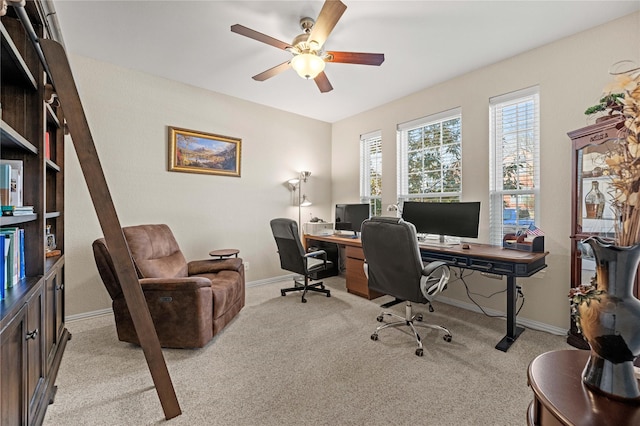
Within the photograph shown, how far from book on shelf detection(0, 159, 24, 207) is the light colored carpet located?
1.22 m

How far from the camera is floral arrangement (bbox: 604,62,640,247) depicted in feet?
2.50

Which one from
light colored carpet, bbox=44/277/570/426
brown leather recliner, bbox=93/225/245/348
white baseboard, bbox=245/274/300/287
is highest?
brown leather recliner, bbox=93/225/245/348

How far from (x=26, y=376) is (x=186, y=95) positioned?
3.21 meters

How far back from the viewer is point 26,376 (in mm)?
1310

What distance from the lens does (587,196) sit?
2.28 m

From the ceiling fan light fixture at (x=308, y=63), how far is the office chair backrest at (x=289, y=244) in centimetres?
156

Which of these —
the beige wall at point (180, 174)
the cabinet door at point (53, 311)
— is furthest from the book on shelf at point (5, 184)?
the beige wall at point (180, 174)

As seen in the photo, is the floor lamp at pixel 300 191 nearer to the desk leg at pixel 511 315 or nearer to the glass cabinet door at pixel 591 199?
the desk leg at pixel 511 315

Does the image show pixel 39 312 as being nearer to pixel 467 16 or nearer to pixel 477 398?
pixel 477 398

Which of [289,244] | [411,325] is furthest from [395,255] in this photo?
[289,244]

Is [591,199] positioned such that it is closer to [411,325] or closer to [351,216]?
[411,325]

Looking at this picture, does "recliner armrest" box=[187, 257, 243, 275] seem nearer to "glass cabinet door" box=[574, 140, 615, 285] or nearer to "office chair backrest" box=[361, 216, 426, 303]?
"office chair backrest" box=[361, 216, 426, 303]

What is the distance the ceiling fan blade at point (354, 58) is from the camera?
225 cm

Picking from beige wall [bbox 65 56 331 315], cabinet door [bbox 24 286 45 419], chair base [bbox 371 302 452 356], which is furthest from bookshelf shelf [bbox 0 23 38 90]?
chair base [bbox 371 302 452 356]
